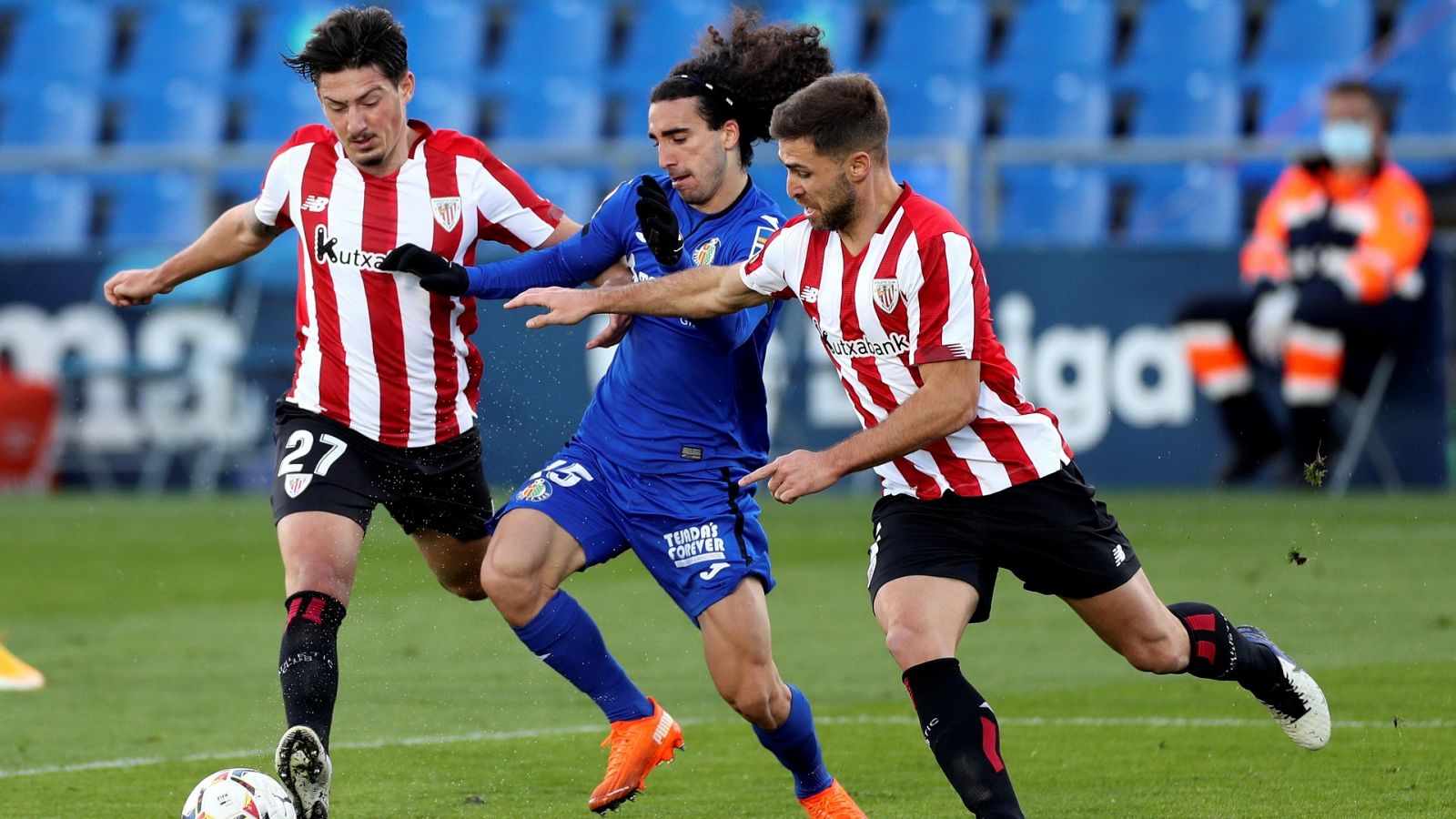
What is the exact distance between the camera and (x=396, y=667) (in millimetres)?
8203

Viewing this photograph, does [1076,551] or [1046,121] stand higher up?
[1046,121]

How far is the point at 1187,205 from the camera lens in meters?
14.8

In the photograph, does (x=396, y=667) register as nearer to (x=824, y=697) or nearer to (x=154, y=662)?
(x=154, y=662)

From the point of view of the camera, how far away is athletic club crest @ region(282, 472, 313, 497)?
220 inches

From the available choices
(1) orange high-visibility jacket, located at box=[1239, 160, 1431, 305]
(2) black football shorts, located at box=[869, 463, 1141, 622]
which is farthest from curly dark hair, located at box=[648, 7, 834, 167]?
(1) orange high-visibility jacket, located at box=[1239, 160, 1431, 305]

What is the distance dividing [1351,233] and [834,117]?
355 inches

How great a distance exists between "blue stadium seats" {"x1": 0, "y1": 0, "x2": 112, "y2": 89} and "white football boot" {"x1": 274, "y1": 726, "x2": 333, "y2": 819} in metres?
14.4

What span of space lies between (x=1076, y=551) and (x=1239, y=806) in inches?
36.2

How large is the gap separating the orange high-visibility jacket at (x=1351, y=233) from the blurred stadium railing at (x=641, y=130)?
1.84ft

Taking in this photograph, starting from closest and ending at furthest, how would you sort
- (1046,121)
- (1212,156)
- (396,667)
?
(396,667) < (1212,156) < (1046,121)

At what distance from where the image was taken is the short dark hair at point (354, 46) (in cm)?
551

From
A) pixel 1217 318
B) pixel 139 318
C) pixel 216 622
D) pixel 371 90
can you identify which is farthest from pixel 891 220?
pixel 139 318

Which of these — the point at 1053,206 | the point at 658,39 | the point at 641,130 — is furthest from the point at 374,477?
the point at 658,39

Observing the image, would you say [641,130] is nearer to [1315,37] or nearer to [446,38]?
[446,38]
